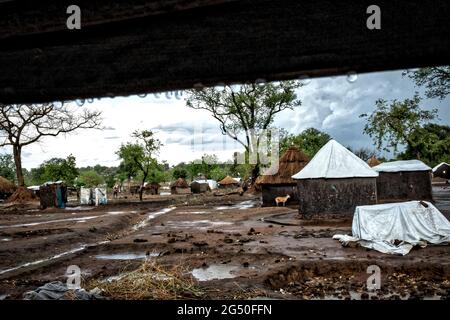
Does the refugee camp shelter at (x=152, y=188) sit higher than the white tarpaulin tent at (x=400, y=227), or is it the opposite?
the white tarpaulin tent at (x=400, y=227)

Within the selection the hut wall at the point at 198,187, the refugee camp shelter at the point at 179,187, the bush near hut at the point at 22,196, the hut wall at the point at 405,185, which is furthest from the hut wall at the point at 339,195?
the refugee camp shelter at the point at 179,187

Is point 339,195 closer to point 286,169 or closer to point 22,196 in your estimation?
point 286,169

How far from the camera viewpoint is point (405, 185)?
25.7 m

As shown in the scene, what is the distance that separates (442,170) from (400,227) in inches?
2095

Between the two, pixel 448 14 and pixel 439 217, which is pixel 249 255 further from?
pixel 448 14

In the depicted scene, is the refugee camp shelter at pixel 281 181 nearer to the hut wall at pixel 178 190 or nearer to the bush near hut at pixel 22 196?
the bush near hut at pixel 22 196

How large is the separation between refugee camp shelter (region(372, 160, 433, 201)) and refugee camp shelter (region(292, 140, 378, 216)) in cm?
929

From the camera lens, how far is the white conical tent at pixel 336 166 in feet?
55.4

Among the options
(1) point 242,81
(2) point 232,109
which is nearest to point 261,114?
(2) point 232,109

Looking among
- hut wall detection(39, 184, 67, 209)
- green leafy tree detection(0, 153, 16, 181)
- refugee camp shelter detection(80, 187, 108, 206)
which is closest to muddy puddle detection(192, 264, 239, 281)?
hut wall detection(39, 184, 67, 209)

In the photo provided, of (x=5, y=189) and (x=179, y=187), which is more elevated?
(x=5, y=189)

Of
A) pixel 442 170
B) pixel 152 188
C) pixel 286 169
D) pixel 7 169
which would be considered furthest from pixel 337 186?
pixel 7 169

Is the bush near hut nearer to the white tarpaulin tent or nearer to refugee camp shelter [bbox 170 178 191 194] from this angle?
refugee camp shelter [bbox 170 178 191 194]

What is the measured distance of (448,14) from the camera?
1.21 metres
